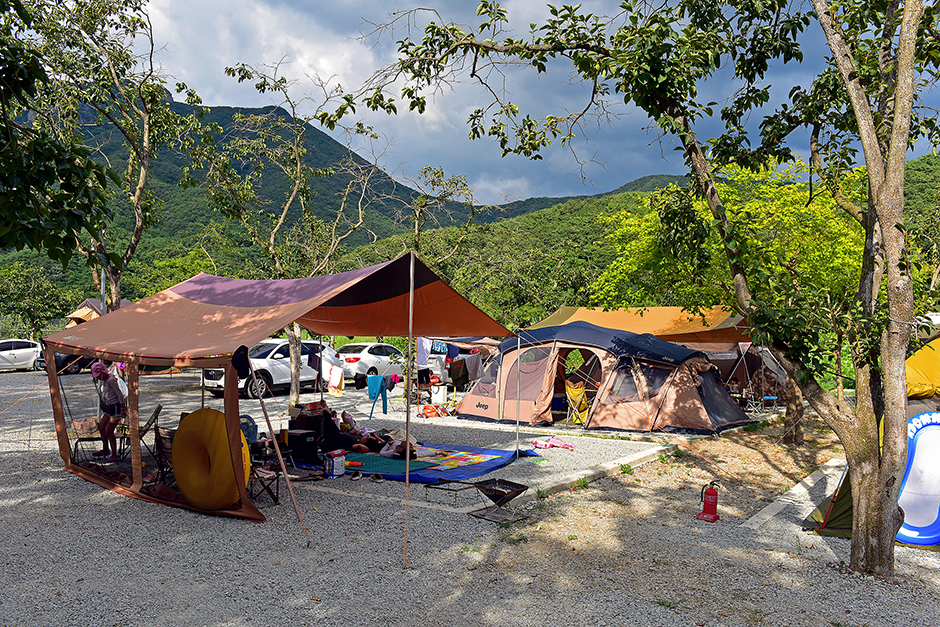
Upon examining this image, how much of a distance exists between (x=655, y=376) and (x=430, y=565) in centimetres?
836

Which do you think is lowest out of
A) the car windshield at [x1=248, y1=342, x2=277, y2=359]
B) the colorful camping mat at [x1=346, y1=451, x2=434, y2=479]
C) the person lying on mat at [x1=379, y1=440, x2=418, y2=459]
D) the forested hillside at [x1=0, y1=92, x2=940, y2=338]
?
the colorful camping mat at [x1=346, y1=451, x2=434, y2=479]

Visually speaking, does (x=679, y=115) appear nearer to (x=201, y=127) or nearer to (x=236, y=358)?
(x=236, y=358)

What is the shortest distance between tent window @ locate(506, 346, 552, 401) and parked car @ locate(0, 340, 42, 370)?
819 inches

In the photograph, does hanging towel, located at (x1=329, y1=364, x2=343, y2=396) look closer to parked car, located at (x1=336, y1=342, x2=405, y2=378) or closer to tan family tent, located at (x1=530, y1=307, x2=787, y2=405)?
parked car, located at (x1=336, y1=342, x2=405, y2=378)

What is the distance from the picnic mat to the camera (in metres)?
7.57

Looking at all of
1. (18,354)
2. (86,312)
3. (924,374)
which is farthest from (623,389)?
(86,312)

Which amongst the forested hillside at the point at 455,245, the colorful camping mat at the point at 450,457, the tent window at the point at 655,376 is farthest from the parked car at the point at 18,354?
the tent window at the point at 655,376

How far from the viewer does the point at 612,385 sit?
1228cm

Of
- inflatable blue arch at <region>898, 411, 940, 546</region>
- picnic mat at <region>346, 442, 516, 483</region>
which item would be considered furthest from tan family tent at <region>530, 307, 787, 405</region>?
inflatable blue arch at <region>898, 411, 940, 546</region>

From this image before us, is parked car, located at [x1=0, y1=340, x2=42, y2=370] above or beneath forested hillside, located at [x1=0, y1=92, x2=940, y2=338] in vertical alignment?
beneath

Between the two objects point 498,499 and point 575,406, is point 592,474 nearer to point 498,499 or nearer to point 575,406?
point 498,499

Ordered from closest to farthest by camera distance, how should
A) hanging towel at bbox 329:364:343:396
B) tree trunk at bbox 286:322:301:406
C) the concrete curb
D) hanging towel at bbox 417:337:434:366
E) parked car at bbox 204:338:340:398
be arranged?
the concrete curb, tree trunk at bbox 286:322:301:406, parked car at bbox 204:338:340:398, hanging towel at bbox 329:364:343:396, hanging towel at bbox 417:337:434:366

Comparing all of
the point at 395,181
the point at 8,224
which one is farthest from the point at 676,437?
the point at 8,224

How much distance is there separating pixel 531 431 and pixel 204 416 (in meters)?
6.93
